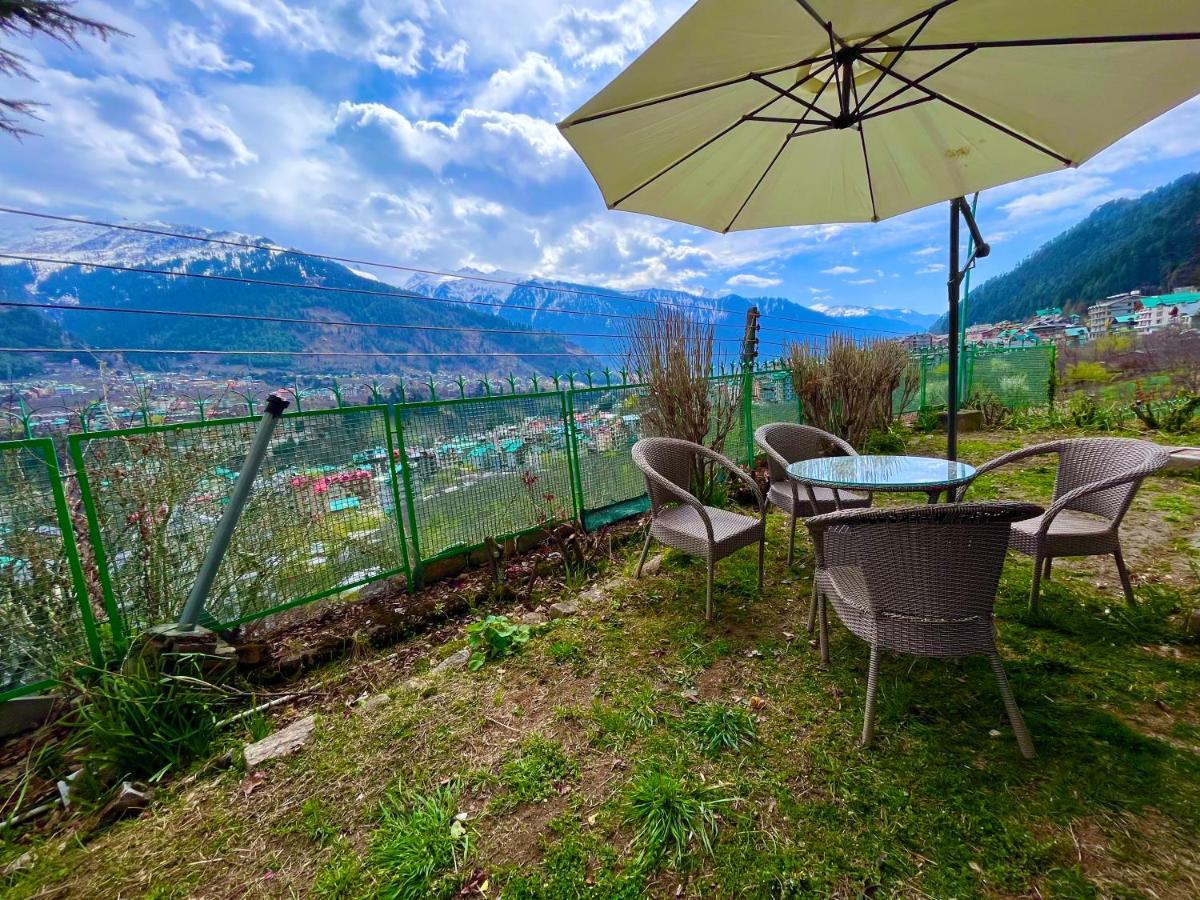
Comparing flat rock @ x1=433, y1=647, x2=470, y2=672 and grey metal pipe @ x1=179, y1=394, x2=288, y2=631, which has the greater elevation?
grey metal pipe @ x1=179, y1=394, x2=288, y2=631

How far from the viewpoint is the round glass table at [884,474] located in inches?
90.3

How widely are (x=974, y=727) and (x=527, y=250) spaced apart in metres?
21.3

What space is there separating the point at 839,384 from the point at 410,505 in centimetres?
495

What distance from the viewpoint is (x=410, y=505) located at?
3.05 metres

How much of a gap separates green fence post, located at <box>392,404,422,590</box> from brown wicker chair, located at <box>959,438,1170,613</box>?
3196mm

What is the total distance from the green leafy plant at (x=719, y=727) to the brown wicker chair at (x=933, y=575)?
1.33 ft

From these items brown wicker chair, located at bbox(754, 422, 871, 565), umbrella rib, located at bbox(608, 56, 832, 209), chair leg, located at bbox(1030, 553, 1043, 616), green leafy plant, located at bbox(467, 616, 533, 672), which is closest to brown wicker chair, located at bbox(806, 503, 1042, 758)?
chair leg, located at bbox(1030, 553, 1043, 616)

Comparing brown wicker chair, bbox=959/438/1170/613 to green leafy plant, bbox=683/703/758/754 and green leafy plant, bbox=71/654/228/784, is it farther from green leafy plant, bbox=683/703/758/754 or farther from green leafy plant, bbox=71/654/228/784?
green leafy plant, bbox=71/654/228/784

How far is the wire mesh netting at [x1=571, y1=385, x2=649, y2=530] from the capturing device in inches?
157

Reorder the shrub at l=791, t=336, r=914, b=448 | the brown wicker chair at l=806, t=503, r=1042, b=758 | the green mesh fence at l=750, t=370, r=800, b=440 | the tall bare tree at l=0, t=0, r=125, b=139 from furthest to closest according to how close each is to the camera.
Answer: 1. the tall bare tree at l=0, t=0, r=125, b=139
2. the shrub at l=791, t=336, r=914, b=448
3. the green mesh fence at l=750, t=370, r=800, b=440
4. the brown wicker chair at l=806, t=503, r=1042, b=758

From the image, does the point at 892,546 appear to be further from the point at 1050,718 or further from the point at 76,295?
the point at 76,295

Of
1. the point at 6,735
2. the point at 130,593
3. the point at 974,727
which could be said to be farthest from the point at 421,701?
the point at 974,727

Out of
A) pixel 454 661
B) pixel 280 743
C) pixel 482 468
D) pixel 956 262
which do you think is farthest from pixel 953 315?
pixel 280 743

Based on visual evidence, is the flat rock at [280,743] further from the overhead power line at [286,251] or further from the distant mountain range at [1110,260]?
the distant mountain range at [1110,260]
